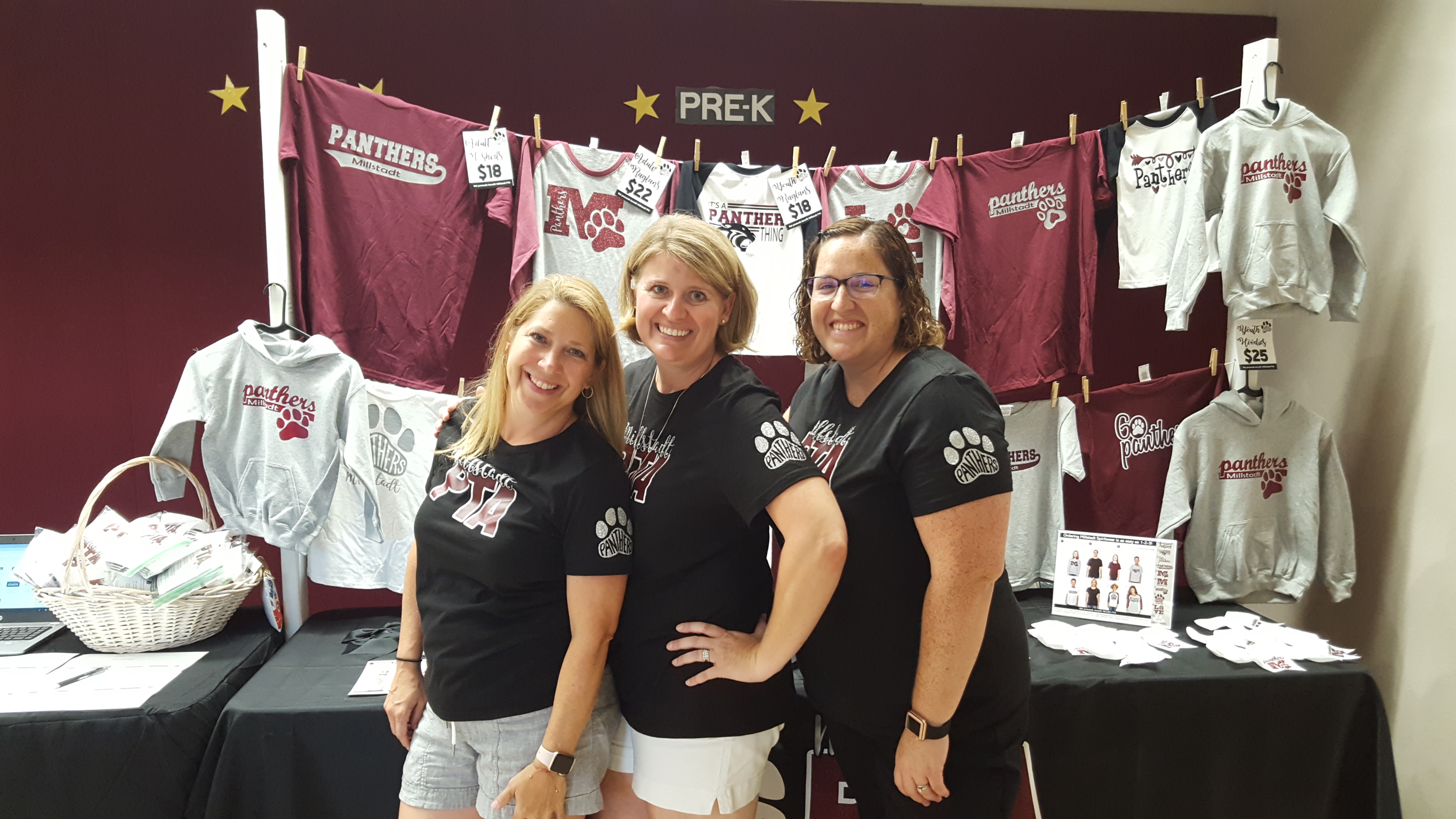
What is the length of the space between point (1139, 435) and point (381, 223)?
9.31 ft

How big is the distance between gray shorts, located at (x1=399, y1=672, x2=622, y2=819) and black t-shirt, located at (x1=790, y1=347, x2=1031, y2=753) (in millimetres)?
407

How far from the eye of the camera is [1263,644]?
2.15 metres

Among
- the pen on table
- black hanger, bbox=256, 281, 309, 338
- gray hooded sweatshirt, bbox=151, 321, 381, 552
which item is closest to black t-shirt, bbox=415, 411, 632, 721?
gray hooded sweatshirt, bbox=151, 321, 381, 552

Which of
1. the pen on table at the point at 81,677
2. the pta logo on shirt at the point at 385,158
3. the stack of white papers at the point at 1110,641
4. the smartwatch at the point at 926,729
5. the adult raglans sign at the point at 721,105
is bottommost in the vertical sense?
the stack of white papers at the point at 1110,641

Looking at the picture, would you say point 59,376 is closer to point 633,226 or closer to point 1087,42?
point 633,226

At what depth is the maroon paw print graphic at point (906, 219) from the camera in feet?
9.05

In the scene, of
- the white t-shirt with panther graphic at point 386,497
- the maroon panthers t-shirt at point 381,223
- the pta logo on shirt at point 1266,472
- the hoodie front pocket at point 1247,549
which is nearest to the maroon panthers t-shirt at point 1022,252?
the pta logo on shirt at point 1266,472

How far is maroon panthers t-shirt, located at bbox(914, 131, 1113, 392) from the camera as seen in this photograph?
2693 mm

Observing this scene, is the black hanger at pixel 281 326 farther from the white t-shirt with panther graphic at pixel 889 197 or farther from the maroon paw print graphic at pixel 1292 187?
the maroon paw print graphic at pixel 1292 187

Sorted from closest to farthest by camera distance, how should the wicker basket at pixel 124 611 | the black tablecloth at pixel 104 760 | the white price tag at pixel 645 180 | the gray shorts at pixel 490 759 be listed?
the gray shorts at pixel 490 759 < the black tablecloth at pixel 104 760 < the wicker basket at pixel 124 611 < the white price tag at pixel 645 180

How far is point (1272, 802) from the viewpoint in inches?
78.7

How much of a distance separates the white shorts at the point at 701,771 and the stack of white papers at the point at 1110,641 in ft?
4.25

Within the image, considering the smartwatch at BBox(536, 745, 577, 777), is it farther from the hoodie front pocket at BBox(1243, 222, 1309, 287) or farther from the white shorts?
the hoodie front pocket at BBox(1243, 222, 1309, 287)

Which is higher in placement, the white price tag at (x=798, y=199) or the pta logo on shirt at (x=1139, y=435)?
the white price tag at (x=798, y=199)
